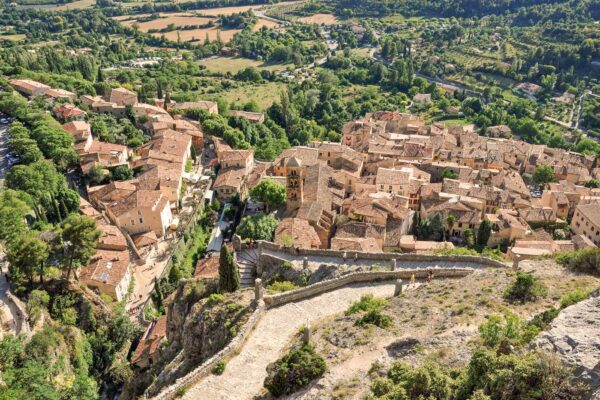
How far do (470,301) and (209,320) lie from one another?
17494mm

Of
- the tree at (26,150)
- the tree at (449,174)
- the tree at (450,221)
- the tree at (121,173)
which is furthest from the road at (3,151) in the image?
the tree at (449,174)

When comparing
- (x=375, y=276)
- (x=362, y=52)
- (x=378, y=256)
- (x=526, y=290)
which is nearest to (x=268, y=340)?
(x=375, y=276)

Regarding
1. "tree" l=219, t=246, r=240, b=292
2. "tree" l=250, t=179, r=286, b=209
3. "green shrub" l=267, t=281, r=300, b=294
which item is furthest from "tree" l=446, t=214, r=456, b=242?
"tree" l=219, t=246, r=240, b=292

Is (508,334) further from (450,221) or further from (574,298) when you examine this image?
(450,221)

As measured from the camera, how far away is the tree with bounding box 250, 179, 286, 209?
5950cm

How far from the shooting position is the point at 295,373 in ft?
83.8

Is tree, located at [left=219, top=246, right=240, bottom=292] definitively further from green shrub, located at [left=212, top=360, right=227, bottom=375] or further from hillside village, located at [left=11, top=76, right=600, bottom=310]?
green shrub, located at [left=212, top=360, right=227, bottom=375]

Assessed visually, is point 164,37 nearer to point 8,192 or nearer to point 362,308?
point 8,192

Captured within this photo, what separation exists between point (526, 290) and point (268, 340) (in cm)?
1612

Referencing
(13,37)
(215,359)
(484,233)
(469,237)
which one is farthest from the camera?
(13,37)

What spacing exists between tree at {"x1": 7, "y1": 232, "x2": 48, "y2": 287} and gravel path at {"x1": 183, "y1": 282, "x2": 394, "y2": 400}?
27612 millimetres

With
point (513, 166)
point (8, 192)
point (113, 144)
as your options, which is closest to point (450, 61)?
point (513, 166)

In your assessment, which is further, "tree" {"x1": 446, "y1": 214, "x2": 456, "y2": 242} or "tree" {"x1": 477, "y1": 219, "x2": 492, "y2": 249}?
"tree" {"x1": 446, "y1": 214, "x2": 456, "y2": 242}

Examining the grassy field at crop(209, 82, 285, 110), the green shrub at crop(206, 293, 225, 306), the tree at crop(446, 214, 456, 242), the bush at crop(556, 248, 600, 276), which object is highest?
the bush at crop(556, 248, 600, 276)
